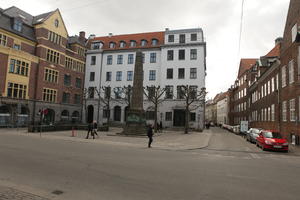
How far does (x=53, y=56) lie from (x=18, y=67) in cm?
783

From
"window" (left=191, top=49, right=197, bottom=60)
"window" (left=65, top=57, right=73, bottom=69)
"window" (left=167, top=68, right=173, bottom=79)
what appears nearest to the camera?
"window" (left=191, top=49, right=197, bottom=60)

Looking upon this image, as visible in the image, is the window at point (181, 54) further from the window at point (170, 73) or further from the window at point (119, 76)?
the window at point (119, 76)

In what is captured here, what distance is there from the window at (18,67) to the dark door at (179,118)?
93.6ft

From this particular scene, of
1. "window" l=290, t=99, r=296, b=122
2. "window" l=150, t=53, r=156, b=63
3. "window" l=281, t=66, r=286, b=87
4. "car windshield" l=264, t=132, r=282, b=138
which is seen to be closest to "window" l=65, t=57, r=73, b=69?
"window" l=150, t=53, r=156, b=63

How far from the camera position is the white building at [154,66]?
45.8 metres

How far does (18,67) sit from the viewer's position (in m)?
36.6

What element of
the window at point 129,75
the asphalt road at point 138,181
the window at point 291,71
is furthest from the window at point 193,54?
the asphalt road at point 138,181

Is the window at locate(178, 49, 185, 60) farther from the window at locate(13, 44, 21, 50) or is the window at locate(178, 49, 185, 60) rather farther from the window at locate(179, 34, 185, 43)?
the window at locate(13, 44, 21, 50)

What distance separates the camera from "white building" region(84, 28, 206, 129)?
4575 cm

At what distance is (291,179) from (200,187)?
3.82 m

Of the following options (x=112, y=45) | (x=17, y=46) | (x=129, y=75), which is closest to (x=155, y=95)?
(x=129, y=75)

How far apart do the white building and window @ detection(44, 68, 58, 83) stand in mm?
9495

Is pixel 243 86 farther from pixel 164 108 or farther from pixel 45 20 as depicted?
pixel 45 20

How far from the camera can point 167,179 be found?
720 cm
